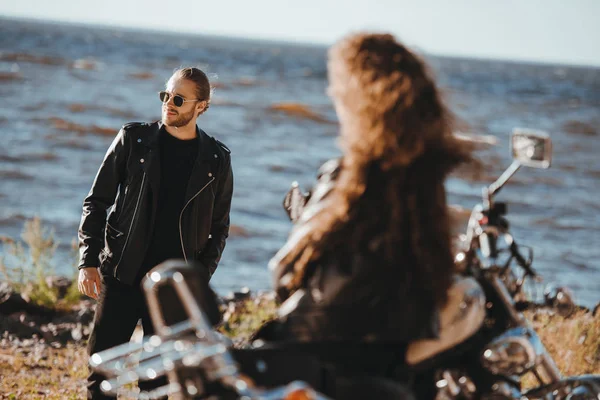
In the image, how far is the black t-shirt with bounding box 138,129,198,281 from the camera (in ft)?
14.2

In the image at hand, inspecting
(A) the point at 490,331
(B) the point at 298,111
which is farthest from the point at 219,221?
(B) the point at 298,111

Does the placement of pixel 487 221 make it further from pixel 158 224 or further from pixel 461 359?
pixel 158 224

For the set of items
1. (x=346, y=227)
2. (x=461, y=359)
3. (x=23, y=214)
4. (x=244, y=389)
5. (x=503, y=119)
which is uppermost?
(x=346, y=227)

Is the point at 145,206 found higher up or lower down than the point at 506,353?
higher up

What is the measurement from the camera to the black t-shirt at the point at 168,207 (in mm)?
4340

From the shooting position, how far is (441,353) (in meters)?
2.82

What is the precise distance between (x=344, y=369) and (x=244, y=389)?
0.46 m

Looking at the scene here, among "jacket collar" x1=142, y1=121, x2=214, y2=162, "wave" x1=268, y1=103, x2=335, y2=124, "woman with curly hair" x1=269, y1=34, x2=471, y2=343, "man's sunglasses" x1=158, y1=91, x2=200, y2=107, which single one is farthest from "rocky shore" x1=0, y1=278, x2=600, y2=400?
"wave" x1=268, y1=103, x2=335, y2=124

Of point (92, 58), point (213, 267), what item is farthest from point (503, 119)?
point (213, 267)

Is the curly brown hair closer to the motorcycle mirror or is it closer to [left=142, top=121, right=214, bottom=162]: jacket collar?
the motorcycle mirror

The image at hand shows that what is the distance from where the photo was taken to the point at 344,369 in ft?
8.61

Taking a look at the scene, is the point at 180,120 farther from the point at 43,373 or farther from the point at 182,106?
the point at 43,373

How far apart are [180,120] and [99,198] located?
55 cm

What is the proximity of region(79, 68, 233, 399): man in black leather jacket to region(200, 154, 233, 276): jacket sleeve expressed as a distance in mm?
29
